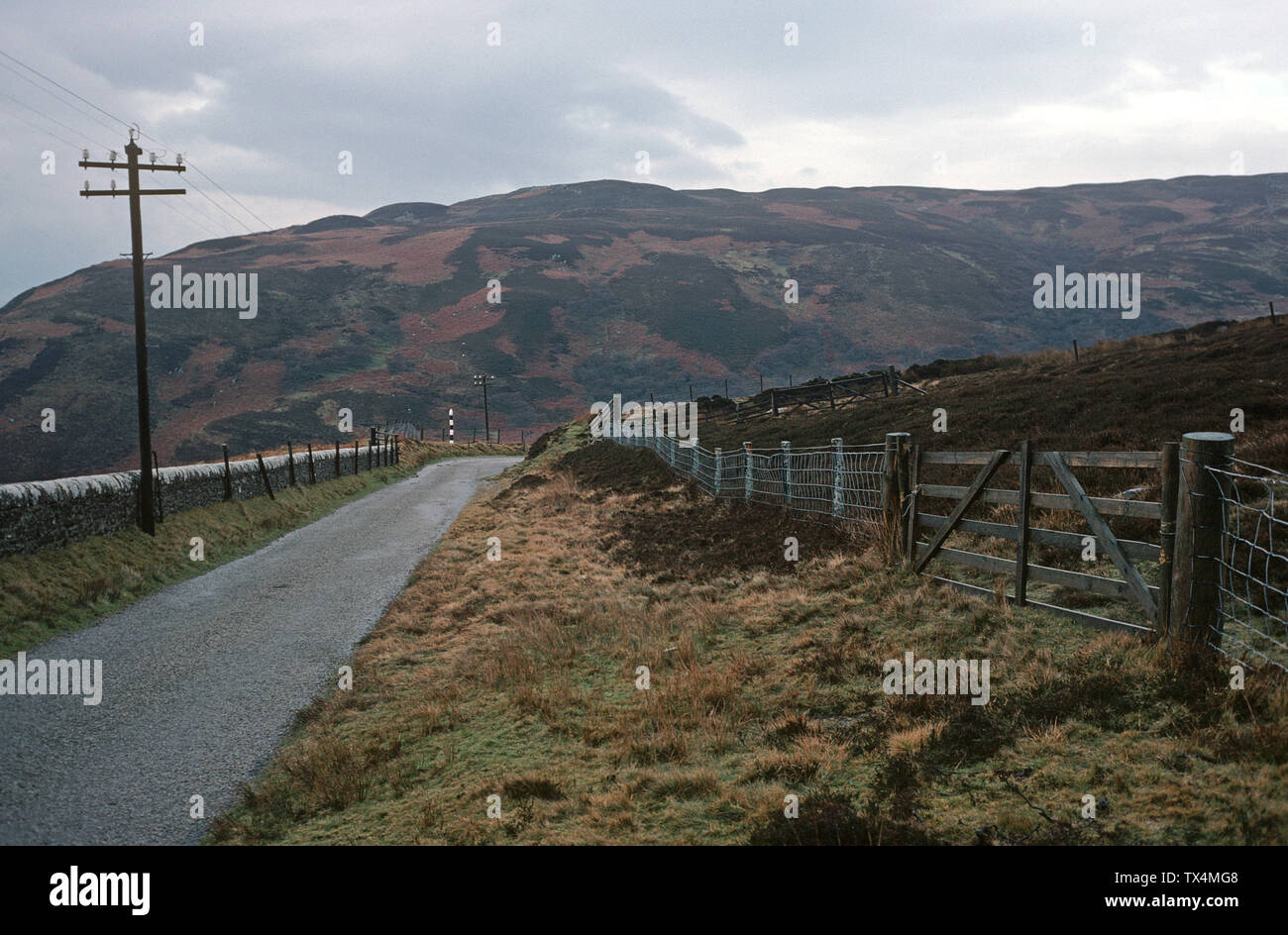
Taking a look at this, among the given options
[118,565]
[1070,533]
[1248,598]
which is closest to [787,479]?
[1070,533]

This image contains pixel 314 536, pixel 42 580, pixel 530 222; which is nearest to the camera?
pixel 42 580

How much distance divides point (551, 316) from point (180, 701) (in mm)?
113641

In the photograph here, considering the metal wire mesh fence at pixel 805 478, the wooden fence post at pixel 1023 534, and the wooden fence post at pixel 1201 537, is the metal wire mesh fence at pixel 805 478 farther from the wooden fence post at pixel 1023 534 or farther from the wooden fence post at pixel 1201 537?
the wooden fence post at pixel 1201 537

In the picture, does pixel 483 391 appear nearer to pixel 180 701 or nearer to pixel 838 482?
pixel 838 482

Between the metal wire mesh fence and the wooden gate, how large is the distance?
1507 mm

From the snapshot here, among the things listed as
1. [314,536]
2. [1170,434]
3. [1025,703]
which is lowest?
[314,536]

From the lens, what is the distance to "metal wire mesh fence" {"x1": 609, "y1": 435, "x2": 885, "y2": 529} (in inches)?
469

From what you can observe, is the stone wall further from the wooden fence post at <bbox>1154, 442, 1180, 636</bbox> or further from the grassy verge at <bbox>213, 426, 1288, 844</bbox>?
the wooden fence post at <bbox>1154, 442, 1180, 636</bbox>

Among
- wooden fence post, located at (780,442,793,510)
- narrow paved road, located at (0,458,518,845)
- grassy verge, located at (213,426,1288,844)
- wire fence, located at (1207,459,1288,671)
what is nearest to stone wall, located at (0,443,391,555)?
narrow paved road, located at (0,458,518,845)

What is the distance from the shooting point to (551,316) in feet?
387
